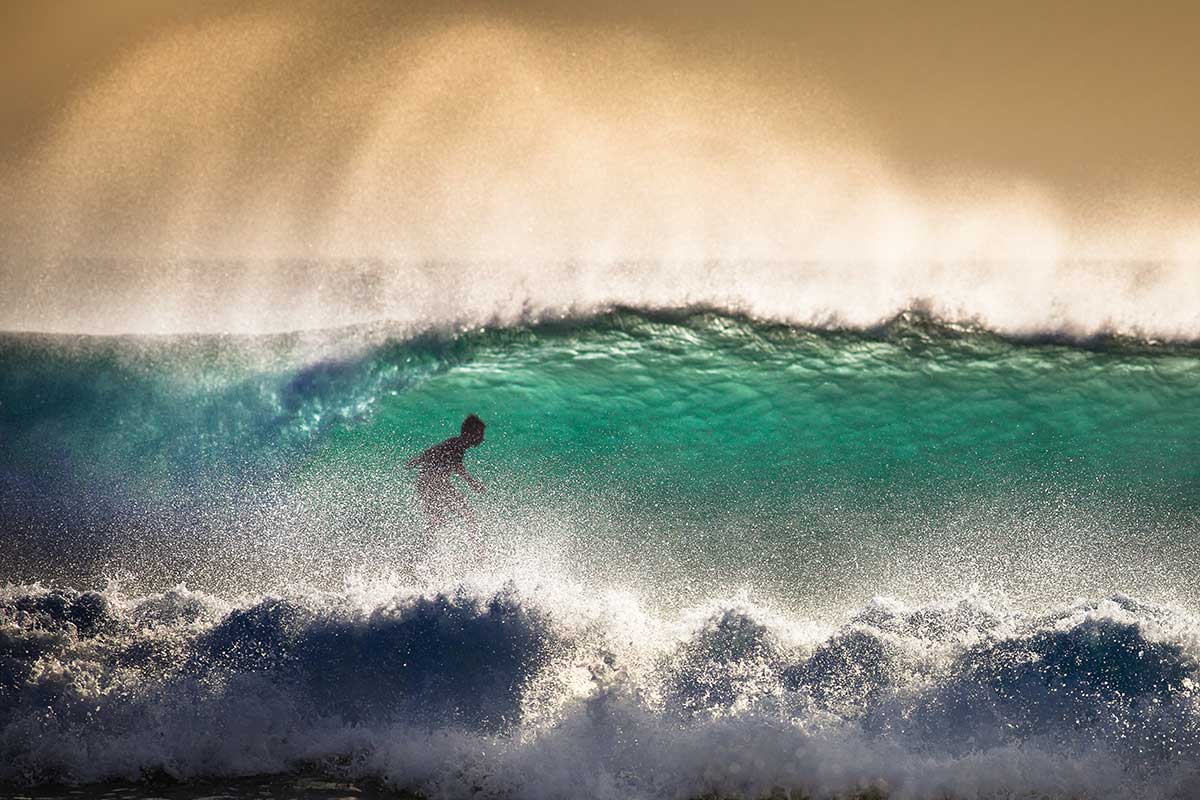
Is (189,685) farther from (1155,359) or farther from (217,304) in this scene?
(1155,359)

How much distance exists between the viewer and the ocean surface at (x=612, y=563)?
4906 mm

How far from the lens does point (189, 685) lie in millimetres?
5254

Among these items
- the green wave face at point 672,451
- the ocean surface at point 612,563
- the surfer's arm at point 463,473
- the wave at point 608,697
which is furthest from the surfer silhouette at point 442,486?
the wave at point 608,697

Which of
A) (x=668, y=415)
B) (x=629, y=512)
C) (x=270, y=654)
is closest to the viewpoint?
(x=270, y=654)

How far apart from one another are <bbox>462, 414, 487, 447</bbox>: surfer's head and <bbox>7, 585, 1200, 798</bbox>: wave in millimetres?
1378

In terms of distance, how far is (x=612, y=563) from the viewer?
6.56 meters

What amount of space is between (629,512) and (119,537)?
358 cm

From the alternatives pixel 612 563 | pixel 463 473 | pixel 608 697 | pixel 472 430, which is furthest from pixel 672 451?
pixel 608 697

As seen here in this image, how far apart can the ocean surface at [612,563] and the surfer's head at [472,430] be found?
496mm

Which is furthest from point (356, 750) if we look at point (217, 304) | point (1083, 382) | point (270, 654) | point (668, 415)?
point (1083, 382)

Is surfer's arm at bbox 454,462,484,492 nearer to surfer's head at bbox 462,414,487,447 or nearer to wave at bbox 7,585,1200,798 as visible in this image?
surfer's head at bbox 462,414,487,447

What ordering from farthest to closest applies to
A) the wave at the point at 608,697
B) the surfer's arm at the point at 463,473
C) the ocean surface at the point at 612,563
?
the surfer's arm at the point at 463,473, the ocean surface at the point at 612,563, the wave at the point at 608,697

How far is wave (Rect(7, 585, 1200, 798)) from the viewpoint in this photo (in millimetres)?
4777

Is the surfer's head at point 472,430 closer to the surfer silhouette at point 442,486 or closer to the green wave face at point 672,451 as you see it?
the surfer silhouette at point 442,486
